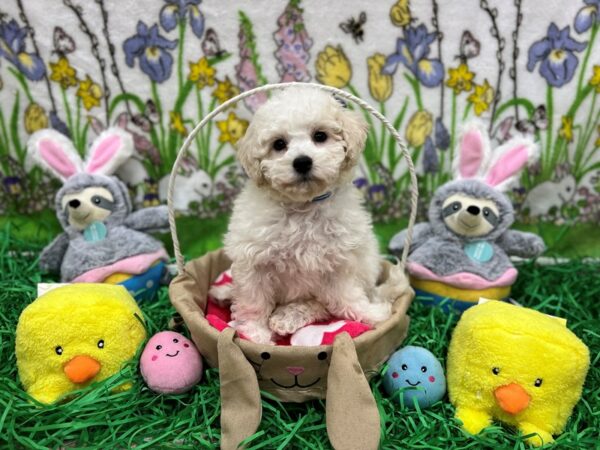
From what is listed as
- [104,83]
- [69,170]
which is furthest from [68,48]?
[69,170]

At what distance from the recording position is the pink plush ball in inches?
73.2

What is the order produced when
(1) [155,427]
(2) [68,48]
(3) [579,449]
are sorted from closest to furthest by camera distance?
1. (3) [579,449]
2. (1) [155,427]
3. (2) [68,48]

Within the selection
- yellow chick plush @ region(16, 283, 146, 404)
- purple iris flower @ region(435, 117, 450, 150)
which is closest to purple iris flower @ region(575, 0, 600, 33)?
purple iris flower @ region(435, 117, 450, 150)

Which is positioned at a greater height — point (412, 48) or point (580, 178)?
point (412, 48)

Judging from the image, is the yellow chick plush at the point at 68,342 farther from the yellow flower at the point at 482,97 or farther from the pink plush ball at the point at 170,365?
the yellow flower at the point at 482,97

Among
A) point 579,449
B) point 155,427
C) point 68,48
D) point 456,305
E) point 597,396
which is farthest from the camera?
point 68,48

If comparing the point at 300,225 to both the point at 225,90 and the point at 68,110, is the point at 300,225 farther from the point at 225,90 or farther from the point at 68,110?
the point at 68,110

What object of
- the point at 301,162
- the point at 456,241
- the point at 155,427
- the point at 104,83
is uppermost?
the point at 104,83

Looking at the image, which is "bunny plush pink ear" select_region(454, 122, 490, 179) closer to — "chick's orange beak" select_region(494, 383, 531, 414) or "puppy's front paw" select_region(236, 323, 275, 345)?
"chick's orange beak" select_region(494, 383, 531, 414)

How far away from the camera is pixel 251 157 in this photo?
183 centimetres

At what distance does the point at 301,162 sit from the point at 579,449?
139 centimetres

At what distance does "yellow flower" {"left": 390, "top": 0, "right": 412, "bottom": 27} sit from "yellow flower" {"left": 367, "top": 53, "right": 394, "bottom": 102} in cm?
19

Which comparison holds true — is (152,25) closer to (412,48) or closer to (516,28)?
(412,48)

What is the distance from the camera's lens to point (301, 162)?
173cm
